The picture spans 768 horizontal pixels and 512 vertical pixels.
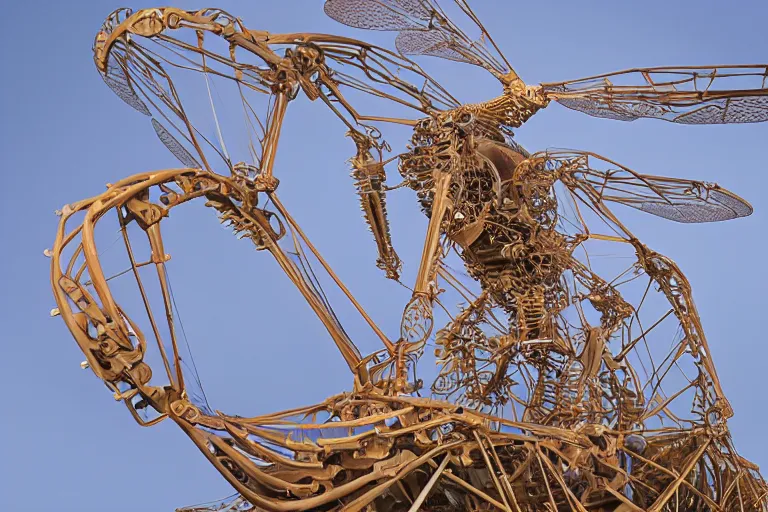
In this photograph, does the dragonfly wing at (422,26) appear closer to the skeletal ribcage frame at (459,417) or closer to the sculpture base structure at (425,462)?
the skeletal ribcage frame at (459,417)

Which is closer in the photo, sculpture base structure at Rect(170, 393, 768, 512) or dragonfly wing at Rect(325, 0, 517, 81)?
sculpture base structure at Rect(170, 393, 768, 512)

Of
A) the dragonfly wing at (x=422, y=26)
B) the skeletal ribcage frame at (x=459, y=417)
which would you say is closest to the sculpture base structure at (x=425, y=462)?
the skeletal ribcage frame at (x=459, y=417)

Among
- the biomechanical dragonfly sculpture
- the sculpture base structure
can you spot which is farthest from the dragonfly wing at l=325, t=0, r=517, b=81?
the sculpture base structure

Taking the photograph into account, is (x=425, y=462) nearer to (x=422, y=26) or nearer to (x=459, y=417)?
(x=459, y=417)

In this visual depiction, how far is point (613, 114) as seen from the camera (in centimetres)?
497

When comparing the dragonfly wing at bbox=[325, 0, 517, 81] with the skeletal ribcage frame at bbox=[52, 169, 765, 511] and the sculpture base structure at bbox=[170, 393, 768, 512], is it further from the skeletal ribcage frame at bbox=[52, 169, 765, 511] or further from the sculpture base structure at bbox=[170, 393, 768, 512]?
the sculpture base structure at bbox=[170, 393, 768, 512]


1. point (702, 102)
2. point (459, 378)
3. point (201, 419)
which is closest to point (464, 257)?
point (459, 378)

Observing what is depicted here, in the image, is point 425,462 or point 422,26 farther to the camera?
point 422,26

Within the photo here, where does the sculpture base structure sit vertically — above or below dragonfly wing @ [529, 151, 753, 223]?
below

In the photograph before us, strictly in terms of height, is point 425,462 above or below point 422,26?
below

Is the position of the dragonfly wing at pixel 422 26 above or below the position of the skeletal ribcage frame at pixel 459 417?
above

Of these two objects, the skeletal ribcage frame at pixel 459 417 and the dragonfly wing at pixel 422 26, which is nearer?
the skeletal ribcage frame at pixel 459 417

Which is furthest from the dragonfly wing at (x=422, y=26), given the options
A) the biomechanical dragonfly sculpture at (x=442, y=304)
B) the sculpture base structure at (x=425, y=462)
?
the sculpture base structure at (x=425, y=462)

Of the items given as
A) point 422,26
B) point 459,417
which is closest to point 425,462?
point 459,417
